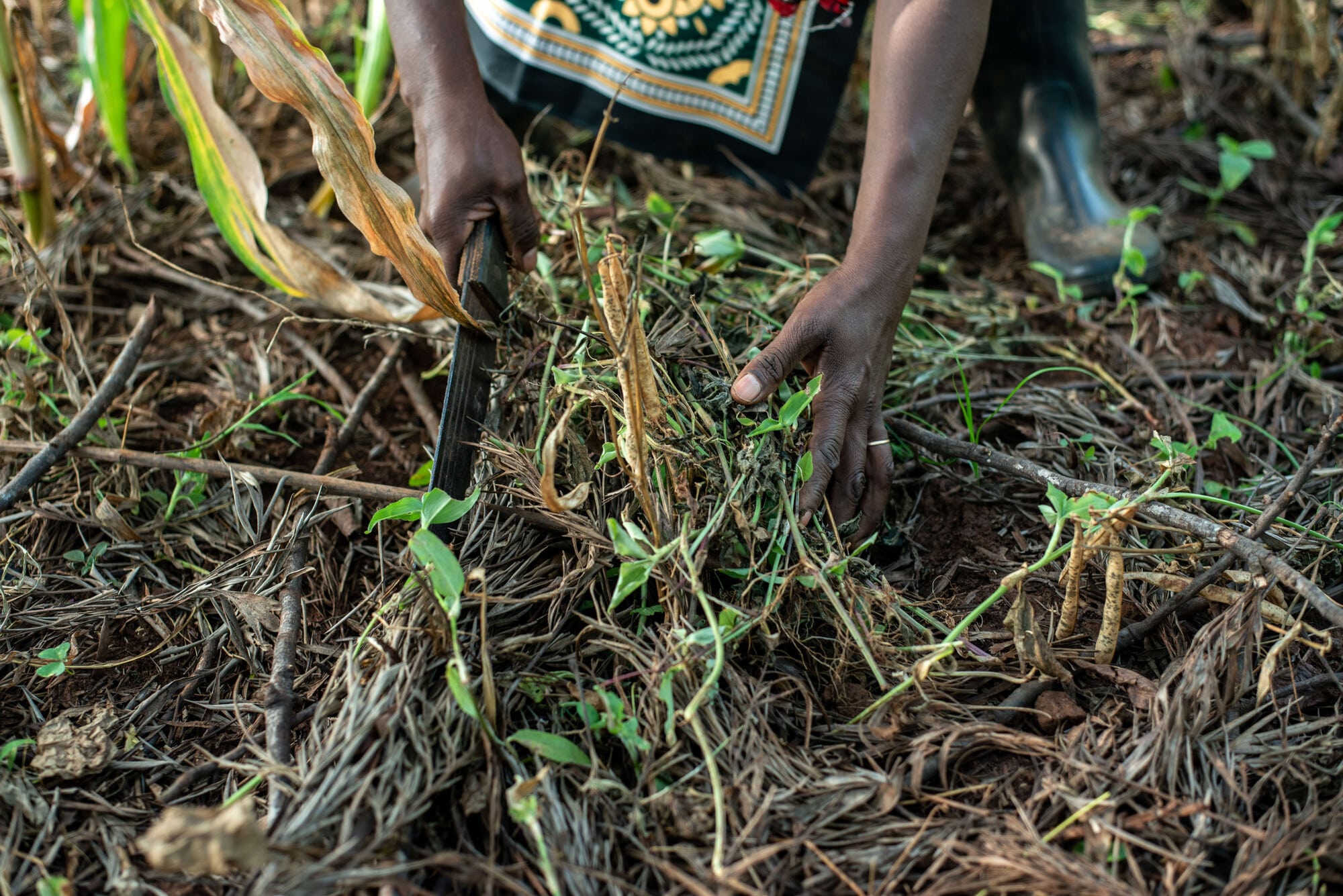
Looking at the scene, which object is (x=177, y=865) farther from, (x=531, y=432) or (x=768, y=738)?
(x=531, y=432)

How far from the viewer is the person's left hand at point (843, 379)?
1103 millimetres

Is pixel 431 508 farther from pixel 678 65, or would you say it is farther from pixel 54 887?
pixel 678 65

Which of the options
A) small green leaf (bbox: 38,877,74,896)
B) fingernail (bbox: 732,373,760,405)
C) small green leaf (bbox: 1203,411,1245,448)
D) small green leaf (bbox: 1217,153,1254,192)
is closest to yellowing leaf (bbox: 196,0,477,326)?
fingernail (bbox: 732,373,760,405)

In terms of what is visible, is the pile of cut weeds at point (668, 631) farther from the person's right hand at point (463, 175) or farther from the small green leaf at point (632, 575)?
the person's right hand at point (463, 175)

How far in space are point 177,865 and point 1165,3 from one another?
341cm

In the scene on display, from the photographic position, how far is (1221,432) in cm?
131

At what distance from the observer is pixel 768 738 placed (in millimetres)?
942

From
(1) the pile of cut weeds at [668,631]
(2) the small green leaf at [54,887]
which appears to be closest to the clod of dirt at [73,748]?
(1) the pile of cut weeds at [668,631]

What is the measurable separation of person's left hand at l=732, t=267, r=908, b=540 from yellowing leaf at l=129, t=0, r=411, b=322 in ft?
2.33

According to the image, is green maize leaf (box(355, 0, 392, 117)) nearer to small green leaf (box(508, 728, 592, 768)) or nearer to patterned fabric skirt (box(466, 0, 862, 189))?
patterned fabric skirt (box(466, 0, 862, 189))

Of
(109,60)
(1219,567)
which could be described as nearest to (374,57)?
(109,60)

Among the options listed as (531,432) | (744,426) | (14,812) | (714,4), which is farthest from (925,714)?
(714,4)

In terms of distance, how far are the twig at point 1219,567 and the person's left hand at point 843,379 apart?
0.34 metres

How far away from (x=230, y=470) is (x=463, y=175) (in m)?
0.55
